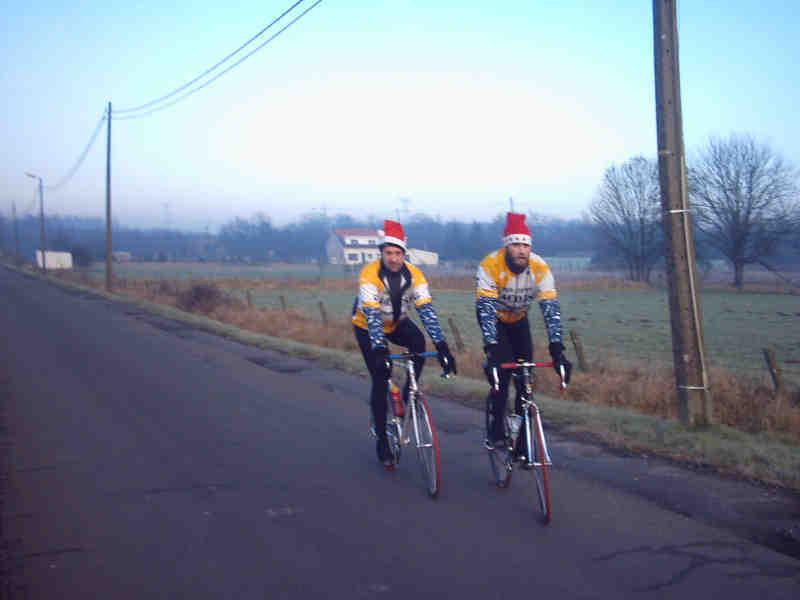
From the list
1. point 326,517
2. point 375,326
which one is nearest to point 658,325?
point 375,326

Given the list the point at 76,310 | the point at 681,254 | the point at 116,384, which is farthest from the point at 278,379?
the point at 76,310

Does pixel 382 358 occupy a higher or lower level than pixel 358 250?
lower

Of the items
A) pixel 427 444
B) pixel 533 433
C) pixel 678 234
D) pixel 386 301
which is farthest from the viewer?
pixel 678 234

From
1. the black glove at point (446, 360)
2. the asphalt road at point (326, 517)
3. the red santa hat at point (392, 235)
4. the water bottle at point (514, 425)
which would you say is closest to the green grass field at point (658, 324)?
the asphalt road at point (326, 517)

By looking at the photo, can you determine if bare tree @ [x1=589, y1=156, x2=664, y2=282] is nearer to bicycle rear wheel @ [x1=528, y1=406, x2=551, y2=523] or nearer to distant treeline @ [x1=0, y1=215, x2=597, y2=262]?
distant treeline @ [x1=0, y1=215, x2=597, y2=262]

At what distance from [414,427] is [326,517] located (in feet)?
3.66

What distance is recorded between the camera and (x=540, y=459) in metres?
4.85

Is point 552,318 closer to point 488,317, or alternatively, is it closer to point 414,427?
point 488,317

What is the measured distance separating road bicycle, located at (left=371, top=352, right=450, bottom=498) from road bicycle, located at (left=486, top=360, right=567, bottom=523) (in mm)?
505

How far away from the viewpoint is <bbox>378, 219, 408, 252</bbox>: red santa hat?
18.8ft

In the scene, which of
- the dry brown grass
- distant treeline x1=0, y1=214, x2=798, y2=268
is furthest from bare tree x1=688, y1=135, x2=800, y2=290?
the dry brown grass

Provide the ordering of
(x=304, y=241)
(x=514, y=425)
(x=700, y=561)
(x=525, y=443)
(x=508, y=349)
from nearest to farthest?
(x=700, y=561) < (x=525, y=443) < (x=514, y=425) < (x=508, y=349) < (x=304, y=241)

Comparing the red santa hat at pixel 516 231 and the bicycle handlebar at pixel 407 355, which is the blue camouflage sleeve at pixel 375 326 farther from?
the red santa hat at pixel 516 231

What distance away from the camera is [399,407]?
592 cm
